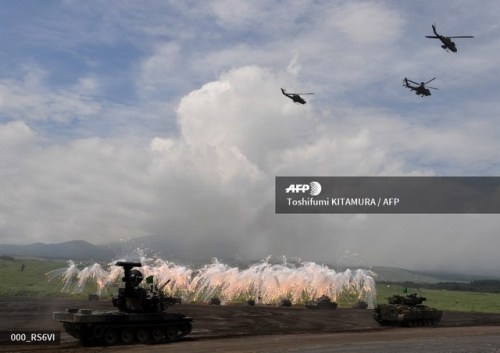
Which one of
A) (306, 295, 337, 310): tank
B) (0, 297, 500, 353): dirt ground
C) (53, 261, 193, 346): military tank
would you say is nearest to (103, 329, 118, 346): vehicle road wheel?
(53, 261, 193, 346): military tank

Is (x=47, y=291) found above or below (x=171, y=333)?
below

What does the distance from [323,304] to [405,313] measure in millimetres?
26030

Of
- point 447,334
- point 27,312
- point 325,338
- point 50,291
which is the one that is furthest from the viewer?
point 50,291

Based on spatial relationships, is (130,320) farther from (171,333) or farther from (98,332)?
(171,333)

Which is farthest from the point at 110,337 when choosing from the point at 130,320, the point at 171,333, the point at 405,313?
the point at 405,313

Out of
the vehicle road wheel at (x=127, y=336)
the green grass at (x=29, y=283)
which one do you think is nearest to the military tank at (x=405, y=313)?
the vehicle road wheel at (x=127, y=336)

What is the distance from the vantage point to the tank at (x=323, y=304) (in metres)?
72.4

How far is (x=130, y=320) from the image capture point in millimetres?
31188

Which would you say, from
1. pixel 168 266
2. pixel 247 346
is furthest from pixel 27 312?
pixel 247 346

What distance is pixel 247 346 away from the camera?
30.1m

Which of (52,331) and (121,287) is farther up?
(121,287)

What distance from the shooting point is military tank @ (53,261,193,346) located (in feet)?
97.8

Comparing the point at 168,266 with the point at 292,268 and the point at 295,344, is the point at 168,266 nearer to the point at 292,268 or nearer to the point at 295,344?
the point at 292,268

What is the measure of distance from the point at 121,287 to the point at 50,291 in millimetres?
76010
